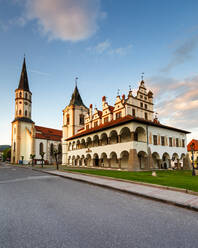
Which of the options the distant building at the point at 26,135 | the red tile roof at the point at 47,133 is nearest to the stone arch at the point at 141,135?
the distant building at the point at 26,135

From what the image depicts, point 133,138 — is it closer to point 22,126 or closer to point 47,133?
point 22,126

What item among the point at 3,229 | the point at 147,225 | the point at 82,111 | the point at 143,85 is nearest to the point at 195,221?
the point at 147,225

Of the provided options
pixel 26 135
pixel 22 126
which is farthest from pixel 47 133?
pixel 22 126

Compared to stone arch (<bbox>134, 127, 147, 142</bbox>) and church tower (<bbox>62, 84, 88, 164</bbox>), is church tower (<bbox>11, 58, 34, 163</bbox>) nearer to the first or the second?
church tower (<bbox>62, 84, 88, 164</bbox>)

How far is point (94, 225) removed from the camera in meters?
4.41

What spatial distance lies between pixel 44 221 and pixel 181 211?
4505 mm

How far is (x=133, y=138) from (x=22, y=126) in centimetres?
5311

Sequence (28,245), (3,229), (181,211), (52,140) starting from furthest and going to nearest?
(52,140) < (181,211) < (3,229) < (28,245)

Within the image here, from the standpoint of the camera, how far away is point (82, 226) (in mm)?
4332

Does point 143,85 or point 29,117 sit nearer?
point 143,85

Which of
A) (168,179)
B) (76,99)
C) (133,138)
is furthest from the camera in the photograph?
(76,99)

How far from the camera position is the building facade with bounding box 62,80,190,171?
26844mm

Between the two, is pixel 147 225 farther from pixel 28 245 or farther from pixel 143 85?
pixel 143 85

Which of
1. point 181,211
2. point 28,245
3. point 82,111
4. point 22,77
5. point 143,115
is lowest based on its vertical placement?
point 181,211
